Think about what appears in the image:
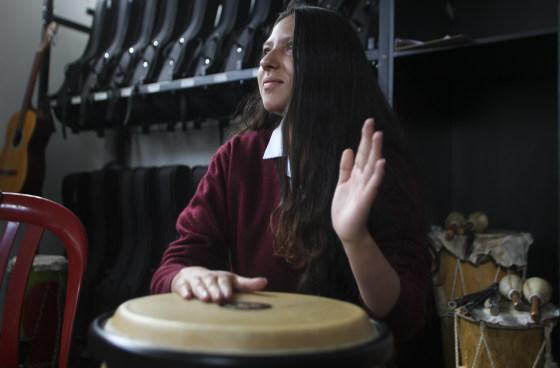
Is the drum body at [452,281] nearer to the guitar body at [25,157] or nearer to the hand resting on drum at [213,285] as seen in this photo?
the hand resting on drum at [213,285]

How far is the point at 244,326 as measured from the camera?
692 mm

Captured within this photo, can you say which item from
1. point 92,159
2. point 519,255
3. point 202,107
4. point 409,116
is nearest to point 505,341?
point 519,255

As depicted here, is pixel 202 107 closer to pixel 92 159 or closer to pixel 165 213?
pixel 165 213

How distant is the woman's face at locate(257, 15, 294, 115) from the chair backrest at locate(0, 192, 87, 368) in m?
0.50

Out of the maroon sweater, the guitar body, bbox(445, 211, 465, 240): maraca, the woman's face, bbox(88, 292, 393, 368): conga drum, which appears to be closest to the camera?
bbox(88, 292, 393, 368): conga drum

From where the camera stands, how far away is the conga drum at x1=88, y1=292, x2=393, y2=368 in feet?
2.19

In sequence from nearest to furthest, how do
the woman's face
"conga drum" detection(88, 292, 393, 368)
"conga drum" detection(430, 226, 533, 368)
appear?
"conga drum" detection(88, 292, 393, 368) → the woman's face → "conga drum" detection(430, 226, 533, 368)

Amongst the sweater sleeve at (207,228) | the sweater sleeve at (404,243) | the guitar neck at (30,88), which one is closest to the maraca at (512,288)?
the sweater sleeve at (404,243)

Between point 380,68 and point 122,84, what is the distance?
1373 millimetres

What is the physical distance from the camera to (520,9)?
101 inches

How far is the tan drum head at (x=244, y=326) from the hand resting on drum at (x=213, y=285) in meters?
0.02

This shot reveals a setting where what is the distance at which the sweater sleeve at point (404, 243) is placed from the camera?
107 cm

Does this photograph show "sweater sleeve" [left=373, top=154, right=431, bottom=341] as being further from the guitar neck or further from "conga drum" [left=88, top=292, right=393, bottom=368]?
the guitar neck

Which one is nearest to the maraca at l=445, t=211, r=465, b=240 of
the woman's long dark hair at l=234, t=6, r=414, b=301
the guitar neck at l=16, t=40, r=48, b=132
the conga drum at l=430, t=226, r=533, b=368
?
the conga drum at l=430, t=226, r=533, b=368
